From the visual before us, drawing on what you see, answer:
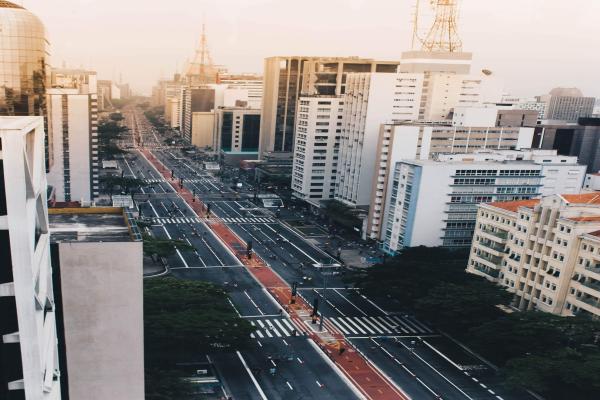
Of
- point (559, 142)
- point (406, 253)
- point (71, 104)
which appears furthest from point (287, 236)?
point (559, 142)

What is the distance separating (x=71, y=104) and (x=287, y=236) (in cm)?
4623

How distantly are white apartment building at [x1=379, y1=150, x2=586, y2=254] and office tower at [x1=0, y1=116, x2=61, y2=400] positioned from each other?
6687 centimetres

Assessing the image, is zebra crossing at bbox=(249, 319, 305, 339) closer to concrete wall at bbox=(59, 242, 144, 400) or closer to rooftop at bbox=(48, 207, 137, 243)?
rooftop at bbox=(48, 207, 137, 243)

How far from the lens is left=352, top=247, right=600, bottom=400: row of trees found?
46.6 meters

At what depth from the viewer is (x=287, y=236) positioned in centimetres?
9912

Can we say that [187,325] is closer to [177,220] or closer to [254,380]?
[254,380]

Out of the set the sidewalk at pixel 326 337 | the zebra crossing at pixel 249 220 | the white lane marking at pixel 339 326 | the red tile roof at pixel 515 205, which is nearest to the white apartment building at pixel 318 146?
the zebra crossing at pixel 249 220

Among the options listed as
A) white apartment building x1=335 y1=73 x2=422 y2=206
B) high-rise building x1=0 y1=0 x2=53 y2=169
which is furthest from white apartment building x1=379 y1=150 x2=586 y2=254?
high-rise building x1=0 y1=0 x2=53 y2=169

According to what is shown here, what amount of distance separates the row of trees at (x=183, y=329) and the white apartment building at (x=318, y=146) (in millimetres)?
64871

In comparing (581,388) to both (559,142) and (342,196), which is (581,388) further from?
(559,142)

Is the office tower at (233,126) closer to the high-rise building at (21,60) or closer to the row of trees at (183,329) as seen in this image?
the high-rise building at (21,60)

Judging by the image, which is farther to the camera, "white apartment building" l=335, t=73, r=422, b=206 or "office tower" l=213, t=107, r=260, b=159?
"office tower" l=213, t=107, r=260, b=159

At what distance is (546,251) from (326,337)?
28.0 meters

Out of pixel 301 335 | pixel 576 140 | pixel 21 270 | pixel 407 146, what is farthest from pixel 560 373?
pixel 576 140
